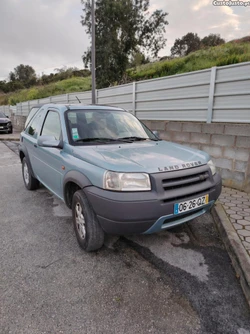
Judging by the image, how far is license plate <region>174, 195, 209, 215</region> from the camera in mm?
2184

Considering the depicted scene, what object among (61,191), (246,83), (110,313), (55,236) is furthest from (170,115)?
(110,313)

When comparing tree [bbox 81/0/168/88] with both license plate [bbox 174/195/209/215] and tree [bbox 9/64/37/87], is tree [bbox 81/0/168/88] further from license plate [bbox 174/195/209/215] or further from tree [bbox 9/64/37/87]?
tree [bbox 9/64/37/87]

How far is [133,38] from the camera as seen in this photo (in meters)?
18.2

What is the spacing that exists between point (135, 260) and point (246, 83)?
3877 mm

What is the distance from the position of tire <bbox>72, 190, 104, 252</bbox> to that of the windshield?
78 cm

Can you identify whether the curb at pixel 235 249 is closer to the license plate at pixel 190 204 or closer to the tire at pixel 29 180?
the license plate at pixel 190 204

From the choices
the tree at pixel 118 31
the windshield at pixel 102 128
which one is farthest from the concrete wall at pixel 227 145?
the tree at pixel 118 31

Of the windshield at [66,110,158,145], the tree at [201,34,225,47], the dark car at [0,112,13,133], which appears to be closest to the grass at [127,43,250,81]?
the windshield at [66,110,158,145]

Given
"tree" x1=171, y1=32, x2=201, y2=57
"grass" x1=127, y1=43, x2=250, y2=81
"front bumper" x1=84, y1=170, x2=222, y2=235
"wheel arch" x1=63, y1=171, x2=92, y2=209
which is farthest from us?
"tree" x1=171, y1=32, x2=201, y2=57

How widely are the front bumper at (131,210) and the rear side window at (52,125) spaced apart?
1.37 meters

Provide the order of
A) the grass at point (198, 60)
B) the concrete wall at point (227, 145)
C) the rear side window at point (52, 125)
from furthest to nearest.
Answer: the grass at point (198, 60)
the concrete wall at point (227, 145)
the rear side window at point (52, 125)

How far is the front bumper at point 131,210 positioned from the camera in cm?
202

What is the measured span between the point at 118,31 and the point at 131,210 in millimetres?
19116

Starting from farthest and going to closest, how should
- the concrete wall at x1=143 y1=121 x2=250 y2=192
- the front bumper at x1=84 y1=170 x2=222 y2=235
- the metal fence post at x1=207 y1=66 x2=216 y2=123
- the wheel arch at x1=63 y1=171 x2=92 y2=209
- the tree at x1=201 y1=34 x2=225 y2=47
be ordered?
the tree at x1=201 y1=34 x2=225 y2=47
the metal fence post at x1=207 y1=66 x2=216 y2=123
the concrete wall at x1=143 y1=121 x2=250 y2=192
the wheel arch at x1=63 y1=171 x2=92 y2=209
the front bumper at x1=84 y1=170 x2=222 y2=235
